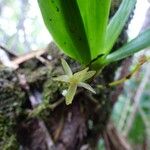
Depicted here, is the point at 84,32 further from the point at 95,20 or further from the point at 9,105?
the point at 9,105

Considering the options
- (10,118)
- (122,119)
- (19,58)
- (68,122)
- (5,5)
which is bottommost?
(122,119)

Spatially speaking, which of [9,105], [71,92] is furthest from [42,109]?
[71,92]

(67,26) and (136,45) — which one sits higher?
(67,26)

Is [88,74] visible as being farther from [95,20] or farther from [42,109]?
[42,109]

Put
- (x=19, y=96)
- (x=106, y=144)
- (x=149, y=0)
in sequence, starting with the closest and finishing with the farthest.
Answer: (x=149, y=0) < (x=19, y=96) < (x=106, y=144)

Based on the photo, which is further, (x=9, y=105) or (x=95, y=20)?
(x=9, y=105)

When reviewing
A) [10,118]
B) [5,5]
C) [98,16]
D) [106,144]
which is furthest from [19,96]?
[106,144]

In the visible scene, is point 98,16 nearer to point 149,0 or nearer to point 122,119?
point 149,0
